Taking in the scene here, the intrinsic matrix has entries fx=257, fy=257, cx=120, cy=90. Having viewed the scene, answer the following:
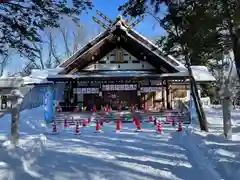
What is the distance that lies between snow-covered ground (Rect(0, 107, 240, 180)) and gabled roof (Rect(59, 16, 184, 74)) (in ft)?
30.5

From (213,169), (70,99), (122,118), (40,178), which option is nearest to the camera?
(40,178)

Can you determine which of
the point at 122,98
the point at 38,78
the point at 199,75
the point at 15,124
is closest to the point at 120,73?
the point at 122,98

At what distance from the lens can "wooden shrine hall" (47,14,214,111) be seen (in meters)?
17.9

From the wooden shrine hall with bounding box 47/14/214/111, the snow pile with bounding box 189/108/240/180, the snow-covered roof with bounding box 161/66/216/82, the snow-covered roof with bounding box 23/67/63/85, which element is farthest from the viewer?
the snow-covered roof with bounding box 23/67/63/85

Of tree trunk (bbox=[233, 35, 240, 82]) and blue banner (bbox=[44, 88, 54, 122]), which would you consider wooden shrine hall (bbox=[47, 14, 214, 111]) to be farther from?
tree trunk (bbox=[233, 35, 240, 82])

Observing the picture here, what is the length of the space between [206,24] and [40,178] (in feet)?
18.6

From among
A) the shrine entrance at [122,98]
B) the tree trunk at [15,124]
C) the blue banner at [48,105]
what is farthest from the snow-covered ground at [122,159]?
the shrine entrance at [122,98]

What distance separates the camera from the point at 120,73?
1839cm

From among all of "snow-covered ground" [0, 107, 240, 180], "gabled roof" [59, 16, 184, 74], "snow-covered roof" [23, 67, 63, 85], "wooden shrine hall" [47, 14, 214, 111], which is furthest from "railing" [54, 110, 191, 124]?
"snow-covered ground" [0, 107, 240, 180]

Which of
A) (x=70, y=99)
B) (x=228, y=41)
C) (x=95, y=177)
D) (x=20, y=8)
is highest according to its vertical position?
(x=20, y=8)

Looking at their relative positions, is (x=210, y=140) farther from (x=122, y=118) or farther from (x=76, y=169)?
(x=122, y=118)

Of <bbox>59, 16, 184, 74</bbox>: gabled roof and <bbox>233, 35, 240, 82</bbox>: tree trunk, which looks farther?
<bbox>59, 16, 184, 74</bbox>: gabled roof

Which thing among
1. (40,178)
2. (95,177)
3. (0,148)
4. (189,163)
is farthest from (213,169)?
(0,148)

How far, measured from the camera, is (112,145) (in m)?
8.80
